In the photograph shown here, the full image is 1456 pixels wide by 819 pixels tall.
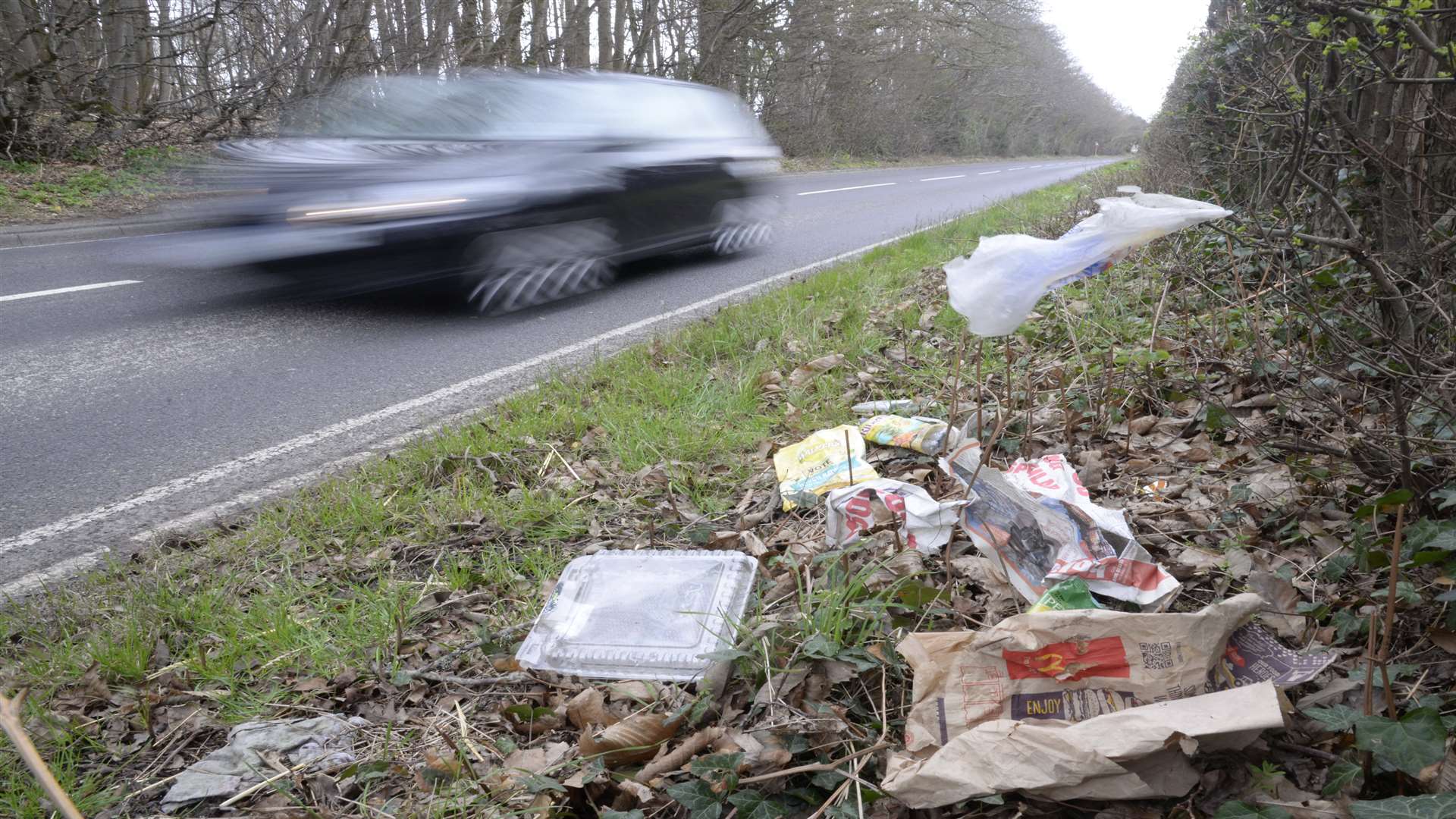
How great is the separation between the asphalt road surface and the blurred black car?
A: 13.4 inches

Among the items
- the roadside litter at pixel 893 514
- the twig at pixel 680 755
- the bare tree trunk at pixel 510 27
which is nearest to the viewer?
the twig at pixel 680 755

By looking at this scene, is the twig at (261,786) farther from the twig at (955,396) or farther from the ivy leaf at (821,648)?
the twig at (955,396)

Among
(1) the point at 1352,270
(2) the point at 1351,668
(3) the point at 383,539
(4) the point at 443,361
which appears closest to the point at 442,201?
(4) the point at 443,361

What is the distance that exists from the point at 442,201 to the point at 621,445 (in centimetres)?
263

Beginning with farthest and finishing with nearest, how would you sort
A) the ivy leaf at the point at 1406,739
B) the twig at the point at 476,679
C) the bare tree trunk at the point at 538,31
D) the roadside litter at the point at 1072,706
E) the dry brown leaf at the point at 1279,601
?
the bare tree trunk at the point at 538,31
the twig at the point at 476,679
the dry brown leaf at the point at 1279,601
the roadside litter at the point at 1072,706
the ivy leaf at the point at 1406,739

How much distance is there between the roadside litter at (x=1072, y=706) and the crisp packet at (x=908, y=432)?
4.46 ft

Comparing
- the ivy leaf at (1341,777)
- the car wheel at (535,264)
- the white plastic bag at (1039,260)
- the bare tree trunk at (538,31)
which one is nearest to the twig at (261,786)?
the white plastic bag at (1039,260)

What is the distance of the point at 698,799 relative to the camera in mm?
1755

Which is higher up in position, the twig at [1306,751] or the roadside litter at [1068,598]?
the roadside litter at [1068,598]

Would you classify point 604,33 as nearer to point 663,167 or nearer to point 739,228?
point 739,228

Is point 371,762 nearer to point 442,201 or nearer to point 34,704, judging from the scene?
point 34,704

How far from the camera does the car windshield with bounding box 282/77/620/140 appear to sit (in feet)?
19.7

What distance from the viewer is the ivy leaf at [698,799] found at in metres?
1.73

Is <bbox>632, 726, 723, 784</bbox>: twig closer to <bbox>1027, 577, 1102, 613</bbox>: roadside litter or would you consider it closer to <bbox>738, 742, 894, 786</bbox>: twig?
<bbox>738, 742, 894, 786</bbox>: twig
